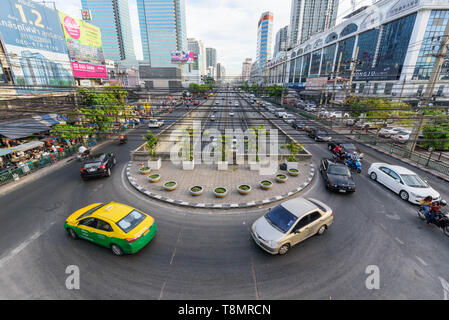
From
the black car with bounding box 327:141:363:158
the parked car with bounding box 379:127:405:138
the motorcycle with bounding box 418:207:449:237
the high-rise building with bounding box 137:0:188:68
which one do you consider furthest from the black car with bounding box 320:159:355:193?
the high-rise building with bounding box 137:0:188:68

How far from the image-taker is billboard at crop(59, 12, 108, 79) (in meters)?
28.9

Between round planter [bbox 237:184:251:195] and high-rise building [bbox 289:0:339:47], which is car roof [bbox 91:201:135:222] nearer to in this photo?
round planter [bbox 237:184:251:195]

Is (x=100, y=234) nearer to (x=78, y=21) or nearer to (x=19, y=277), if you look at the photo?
(x=19, y=277)

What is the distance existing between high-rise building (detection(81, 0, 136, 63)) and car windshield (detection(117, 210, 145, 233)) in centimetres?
12179

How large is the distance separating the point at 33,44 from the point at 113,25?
411 feet

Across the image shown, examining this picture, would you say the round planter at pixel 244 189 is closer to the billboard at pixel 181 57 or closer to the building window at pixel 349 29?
the building window at pixel 349 29

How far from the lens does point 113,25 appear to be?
117188 mm

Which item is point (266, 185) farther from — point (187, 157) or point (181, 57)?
A: point (181, 57)

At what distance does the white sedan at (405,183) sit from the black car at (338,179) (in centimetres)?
242

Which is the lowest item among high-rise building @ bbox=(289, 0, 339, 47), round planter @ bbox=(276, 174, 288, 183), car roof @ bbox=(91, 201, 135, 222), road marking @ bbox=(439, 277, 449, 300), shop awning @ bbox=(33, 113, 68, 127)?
road marking @ bbox=(439, 277, 449, 300)

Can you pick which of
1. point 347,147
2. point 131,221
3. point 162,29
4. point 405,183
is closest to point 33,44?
point 131,221

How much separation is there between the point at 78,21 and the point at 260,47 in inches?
5038

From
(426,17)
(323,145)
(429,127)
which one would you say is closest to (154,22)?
(426,17)

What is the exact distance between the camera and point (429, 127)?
58.7 feet
